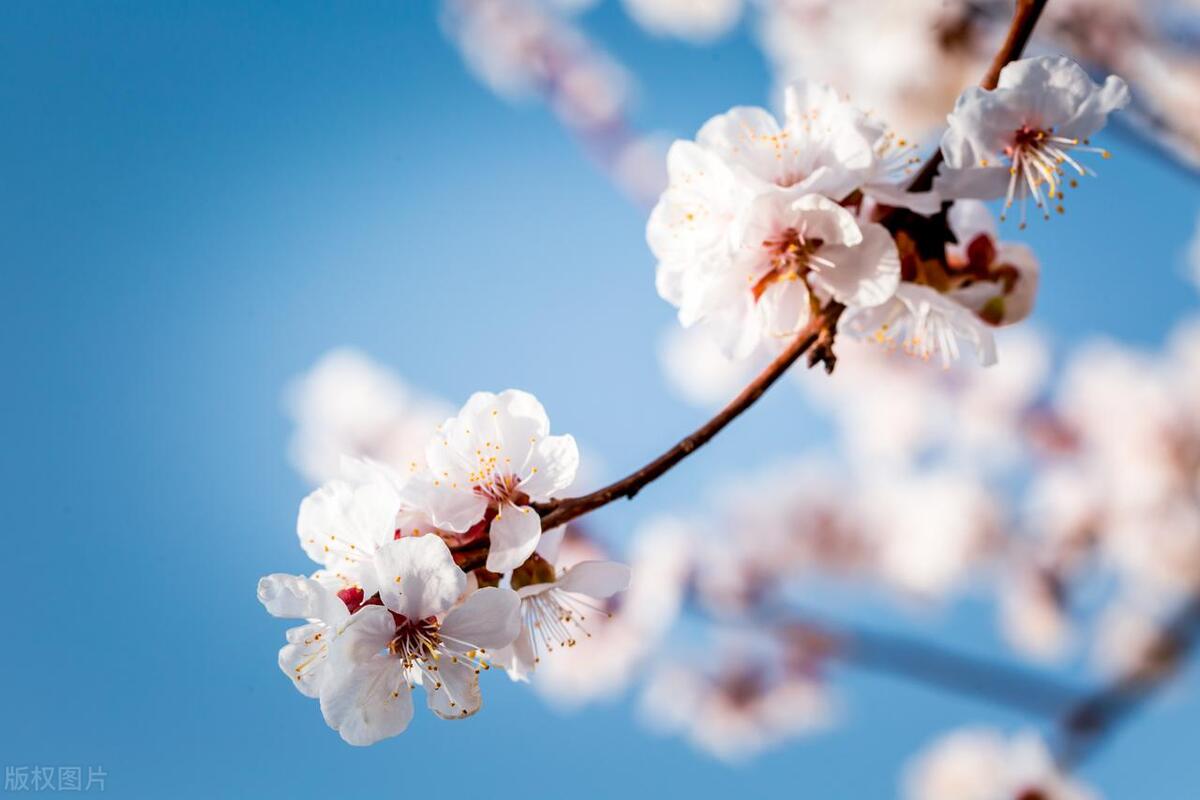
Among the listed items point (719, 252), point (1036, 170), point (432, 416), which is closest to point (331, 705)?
point (719, 252)

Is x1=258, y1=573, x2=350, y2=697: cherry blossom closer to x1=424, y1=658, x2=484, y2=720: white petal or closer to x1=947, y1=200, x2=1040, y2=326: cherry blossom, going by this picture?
x1=424, y1=658, x2=484, y2=720: white petal

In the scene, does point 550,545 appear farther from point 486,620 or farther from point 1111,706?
point 1111,706

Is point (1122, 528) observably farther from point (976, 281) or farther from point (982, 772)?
point (976, 281)

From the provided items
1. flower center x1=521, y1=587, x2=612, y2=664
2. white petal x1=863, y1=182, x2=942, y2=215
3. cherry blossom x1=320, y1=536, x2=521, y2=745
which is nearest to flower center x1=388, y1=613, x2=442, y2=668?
cherry blossom x1=320, y1=536, x2=521, y2=745

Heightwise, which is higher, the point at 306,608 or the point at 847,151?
the point at 847,151

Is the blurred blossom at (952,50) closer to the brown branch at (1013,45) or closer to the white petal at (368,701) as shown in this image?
the brown branch at (1013,45)

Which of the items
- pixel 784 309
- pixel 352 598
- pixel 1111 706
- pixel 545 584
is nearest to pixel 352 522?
pixel 352 598
